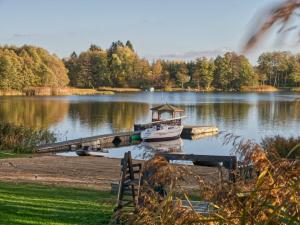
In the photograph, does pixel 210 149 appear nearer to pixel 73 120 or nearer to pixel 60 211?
pixel 73 120

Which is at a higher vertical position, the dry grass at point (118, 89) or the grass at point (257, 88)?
the grass at point (257, 88)

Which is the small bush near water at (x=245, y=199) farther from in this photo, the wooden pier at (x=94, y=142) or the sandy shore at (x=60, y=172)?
the wooden pier at (x=94, y=142)

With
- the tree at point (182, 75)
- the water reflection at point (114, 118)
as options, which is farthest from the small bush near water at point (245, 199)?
the tree at point (182, 75)

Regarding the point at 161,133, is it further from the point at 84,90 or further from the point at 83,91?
the point at 84,90

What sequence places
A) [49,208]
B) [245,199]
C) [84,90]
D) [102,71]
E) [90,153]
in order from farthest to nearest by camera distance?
1. [102,71]
2. [84,90]
3. [90,153]
4. [49,208]
5. [245,199]

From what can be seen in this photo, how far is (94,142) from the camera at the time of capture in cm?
3073

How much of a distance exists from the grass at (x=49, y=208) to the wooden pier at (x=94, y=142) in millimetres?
15145

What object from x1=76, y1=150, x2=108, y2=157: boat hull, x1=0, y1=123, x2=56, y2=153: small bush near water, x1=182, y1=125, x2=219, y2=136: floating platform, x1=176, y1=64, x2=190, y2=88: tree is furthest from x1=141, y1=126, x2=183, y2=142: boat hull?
x1=176, y1=64, x2=190, y2=88: tree

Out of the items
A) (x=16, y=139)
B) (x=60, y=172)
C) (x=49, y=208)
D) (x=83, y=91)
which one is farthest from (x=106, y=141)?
(x=83, y=91)

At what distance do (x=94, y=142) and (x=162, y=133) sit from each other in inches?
217

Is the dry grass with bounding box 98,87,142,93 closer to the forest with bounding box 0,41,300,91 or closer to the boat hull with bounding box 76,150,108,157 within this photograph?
the forest with bounding box 0,41,300,91

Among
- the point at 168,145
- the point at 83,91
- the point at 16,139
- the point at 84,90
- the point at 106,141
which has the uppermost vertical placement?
the point at 84,90

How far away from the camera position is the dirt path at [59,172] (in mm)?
12039

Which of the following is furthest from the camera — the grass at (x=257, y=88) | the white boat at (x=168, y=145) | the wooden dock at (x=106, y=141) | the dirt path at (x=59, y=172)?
the grass at (x=257, y=88)
